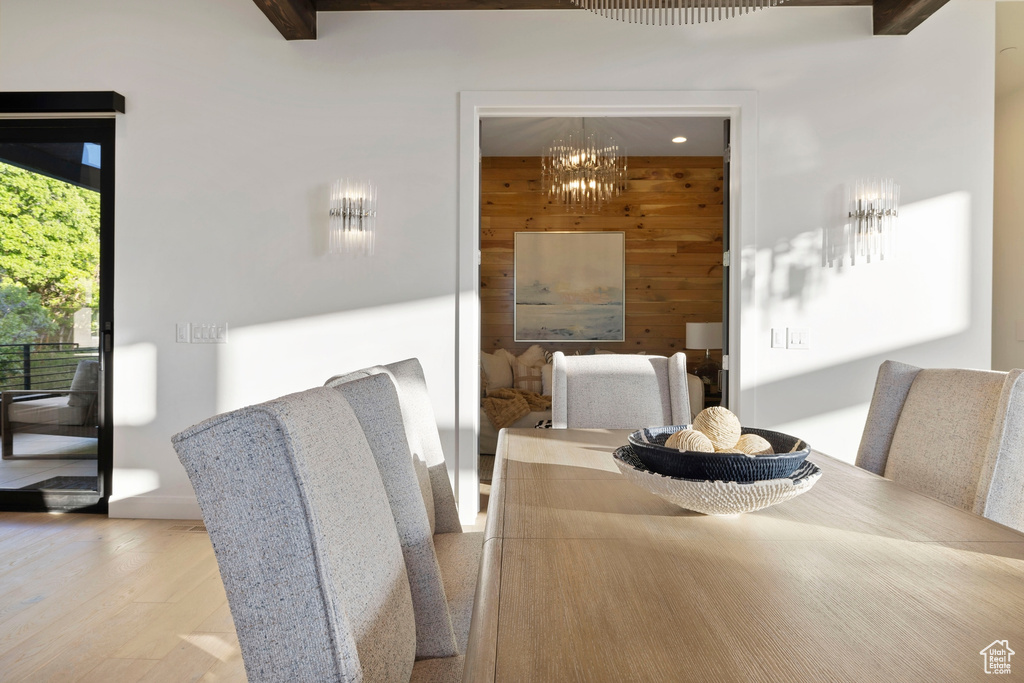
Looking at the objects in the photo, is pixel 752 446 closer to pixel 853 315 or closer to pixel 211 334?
pixel 853 315

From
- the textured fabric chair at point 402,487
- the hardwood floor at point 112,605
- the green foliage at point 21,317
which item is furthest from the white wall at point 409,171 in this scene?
the textured fabric chair at point 402,487

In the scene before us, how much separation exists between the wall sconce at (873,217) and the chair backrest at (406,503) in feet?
8.90

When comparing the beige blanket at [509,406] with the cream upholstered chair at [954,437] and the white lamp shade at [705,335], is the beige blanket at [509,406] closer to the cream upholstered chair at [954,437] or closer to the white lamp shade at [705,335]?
the white lamp shade at [705,335]

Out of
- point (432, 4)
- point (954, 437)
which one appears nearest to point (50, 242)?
point (432, 4)

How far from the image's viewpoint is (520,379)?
5723 millimetres

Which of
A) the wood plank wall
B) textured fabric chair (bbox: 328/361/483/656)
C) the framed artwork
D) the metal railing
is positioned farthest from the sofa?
textured fabric chair (bbox: 328/361/483/656)

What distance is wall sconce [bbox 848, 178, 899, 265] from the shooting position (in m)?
3.04

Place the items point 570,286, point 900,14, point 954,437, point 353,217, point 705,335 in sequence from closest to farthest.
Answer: point 954,437
point 900,14
point 353,217
point 705,335
point 570,286

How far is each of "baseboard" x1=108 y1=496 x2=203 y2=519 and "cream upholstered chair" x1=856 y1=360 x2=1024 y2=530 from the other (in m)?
3.08

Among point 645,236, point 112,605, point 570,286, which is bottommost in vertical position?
point 112,605

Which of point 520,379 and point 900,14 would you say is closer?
point 900,14

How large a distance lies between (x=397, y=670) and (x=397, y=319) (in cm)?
241

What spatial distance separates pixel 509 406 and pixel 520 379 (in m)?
0.75

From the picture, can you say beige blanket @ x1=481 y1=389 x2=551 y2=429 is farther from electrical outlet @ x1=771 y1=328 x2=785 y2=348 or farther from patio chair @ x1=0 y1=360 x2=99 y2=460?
patio chair @ x1=0 y1=360 x2=99 y2=460
